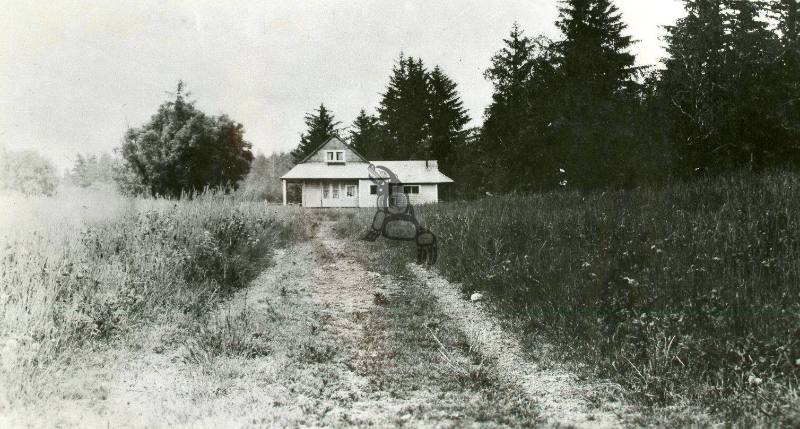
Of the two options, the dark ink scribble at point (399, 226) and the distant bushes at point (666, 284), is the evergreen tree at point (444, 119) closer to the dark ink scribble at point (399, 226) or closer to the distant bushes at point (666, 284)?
the dark ink scribble at point (399, 226)

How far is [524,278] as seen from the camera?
729cm

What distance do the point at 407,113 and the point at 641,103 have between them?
3535cm

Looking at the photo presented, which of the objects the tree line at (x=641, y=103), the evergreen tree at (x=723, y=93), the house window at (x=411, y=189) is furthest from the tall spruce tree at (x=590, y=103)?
the house window at (x=411, y=189)

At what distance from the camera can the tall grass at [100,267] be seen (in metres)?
4.35

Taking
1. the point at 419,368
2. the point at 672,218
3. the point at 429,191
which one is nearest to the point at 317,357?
the point at 419,368

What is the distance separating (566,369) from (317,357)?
100 inches

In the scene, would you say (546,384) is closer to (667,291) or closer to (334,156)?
(667,291)

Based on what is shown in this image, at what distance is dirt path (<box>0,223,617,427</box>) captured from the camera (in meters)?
3.71

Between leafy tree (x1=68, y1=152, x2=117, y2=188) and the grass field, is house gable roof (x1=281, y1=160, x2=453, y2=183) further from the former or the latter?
the grass field

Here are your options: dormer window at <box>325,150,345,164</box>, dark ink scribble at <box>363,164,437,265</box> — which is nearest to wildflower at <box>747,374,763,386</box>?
dark ink scribble at <box>363,164,437,265</box>

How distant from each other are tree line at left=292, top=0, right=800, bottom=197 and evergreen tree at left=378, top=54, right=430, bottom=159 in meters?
18.2

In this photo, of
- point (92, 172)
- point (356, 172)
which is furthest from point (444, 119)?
point (92, 172)

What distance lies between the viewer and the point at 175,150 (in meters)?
27.4

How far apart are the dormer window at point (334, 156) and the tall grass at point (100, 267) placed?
28.2 metres
